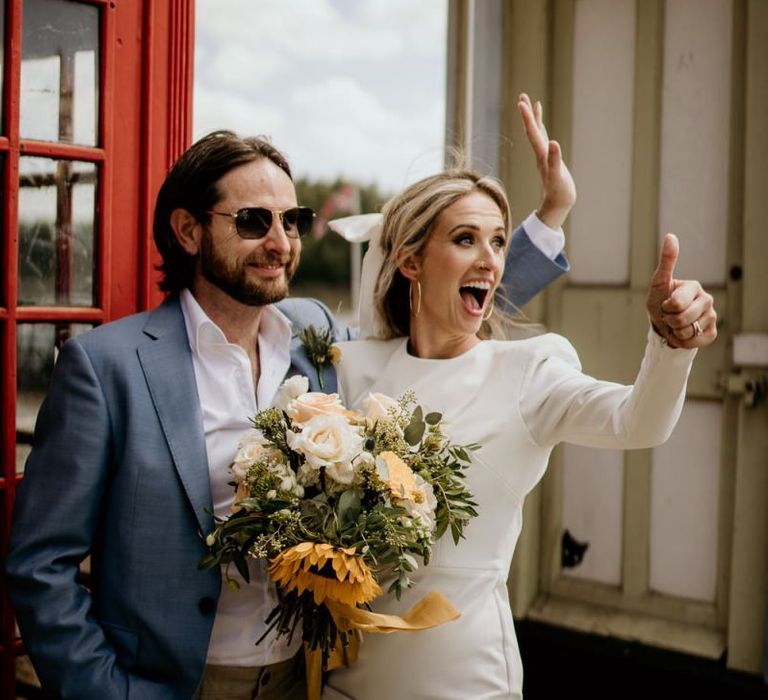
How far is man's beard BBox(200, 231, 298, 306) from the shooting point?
2.32 meters

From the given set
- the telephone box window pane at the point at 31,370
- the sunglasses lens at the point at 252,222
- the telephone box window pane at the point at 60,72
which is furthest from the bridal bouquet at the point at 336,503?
the telephone box window pane at the point at 60,72

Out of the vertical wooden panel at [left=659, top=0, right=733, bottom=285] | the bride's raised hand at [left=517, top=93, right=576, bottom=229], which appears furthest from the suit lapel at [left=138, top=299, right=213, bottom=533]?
the vertical wooden panel at [left=659, top=0, right=733, bottom=285]

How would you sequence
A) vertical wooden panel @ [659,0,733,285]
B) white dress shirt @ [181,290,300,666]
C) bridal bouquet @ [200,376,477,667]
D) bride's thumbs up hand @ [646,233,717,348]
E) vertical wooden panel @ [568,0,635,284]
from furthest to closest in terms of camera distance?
vertical wooden panel @ [568,0,635,284] < vertical wooden panel @ [659,0,733,285] < white dress shirt @ [181,290,300,666] < bridal bouquet @ [200,376,477,667] < bride's thumbs up hand @ [646,233,717,348]

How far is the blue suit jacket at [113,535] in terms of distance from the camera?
2.02 metres

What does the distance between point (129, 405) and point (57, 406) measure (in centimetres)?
16

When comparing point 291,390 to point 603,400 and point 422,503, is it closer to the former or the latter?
point 422,503

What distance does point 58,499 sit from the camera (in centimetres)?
202

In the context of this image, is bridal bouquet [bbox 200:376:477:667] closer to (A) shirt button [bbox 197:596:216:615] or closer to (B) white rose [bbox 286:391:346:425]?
(B) white rose [bbox 286:391:346:425]

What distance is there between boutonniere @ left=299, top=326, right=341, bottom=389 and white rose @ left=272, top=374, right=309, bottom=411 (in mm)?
→ 273

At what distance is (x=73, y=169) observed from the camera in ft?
8.43

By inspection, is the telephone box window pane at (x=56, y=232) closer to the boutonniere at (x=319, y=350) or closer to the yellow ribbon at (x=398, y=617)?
the boutonniere at (x=319, y=350)

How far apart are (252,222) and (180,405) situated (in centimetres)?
51

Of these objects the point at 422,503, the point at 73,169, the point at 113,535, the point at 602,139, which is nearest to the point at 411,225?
the point at 422,503

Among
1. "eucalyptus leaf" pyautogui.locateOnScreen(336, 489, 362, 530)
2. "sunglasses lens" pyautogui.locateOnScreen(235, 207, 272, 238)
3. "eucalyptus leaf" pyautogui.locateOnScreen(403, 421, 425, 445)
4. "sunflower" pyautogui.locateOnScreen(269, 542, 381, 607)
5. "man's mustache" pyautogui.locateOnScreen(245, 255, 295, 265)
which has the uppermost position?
"sunglasses lens" pyautogui.locateOnScreen(235, 207, 272, 238)
